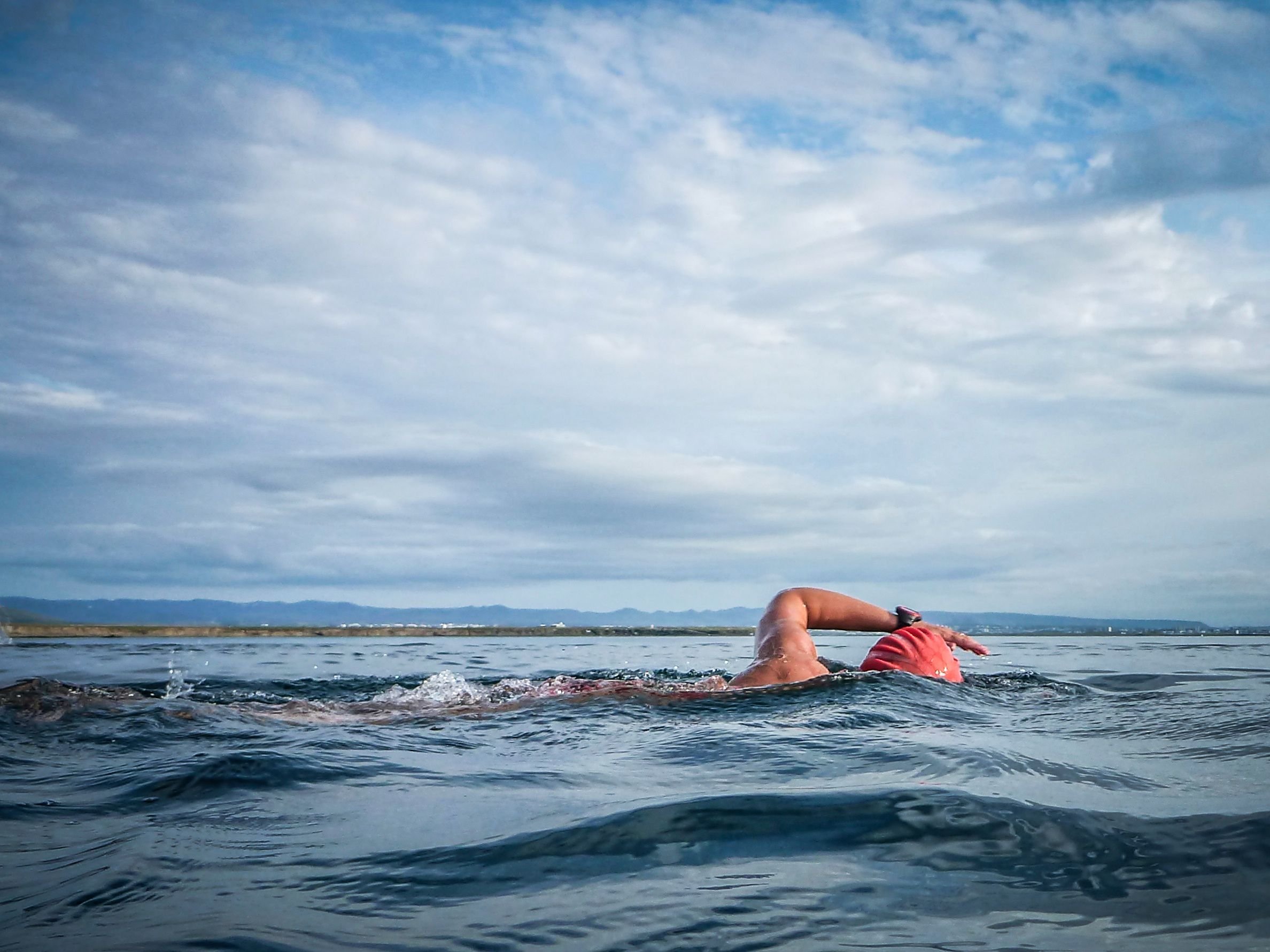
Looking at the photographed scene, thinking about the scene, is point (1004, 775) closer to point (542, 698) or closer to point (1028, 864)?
point (1028, 864)

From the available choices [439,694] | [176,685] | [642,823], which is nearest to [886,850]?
[642,823]

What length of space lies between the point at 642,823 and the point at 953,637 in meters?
6.08

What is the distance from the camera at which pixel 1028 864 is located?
8.86ft

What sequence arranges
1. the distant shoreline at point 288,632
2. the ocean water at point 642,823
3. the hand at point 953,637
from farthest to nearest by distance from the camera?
the distant shoreline at point 288,632 < the hand at point 953,637 < the ocean water at point 642,823

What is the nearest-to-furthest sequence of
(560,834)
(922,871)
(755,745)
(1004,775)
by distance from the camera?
(922,871)
(560,834)
(1004,775)
(755,745)

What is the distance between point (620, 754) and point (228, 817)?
222 cm

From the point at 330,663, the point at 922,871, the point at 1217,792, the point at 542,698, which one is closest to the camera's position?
the point at 922,871

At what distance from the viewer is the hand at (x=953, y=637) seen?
8211mm

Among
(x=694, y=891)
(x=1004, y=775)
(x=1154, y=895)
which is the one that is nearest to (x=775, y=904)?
(x=694, y=891)

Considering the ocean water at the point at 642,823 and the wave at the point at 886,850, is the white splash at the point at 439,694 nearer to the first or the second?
the ocean water at the point at 642,823

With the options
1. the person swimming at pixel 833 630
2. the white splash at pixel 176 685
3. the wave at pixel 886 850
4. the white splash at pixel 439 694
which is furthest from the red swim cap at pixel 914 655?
the white splash at pixel 176 685

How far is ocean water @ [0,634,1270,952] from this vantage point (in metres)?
2.29

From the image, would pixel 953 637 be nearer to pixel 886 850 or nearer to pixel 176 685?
pixel 886 850

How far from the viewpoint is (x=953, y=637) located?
27.7 feet
